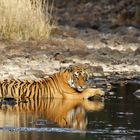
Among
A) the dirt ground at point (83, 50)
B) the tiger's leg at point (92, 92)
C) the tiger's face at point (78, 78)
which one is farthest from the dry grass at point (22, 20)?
the tiger's leg at point (92, 92)

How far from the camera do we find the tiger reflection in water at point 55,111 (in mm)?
10672

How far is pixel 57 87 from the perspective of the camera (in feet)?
42.4

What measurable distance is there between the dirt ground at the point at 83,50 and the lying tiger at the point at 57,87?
1.82 metres

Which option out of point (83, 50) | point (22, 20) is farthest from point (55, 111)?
point (22, 20)

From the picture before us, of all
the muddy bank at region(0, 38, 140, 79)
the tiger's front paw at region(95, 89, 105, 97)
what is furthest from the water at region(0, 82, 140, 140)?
the muddy bank at region(0, 38, 140, 79)

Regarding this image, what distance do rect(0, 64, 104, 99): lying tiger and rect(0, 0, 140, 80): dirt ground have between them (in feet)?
5.97

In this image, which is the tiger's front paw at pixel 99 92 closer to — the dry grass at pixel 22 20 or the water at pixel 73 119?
the water at pixel 73 119

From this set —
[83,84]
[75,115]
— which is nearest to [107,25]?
[83,84]

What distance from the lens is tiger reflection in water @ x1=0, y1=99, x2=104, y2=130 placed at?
420 inches

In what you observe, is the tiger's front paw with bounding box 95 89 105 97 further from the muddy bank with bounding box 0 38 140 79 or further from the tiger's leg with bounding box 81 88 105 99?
the muddy bank with bounding box 0 38 140 79

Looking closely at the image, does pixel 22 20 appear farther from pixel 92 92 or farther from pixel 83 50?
pixel 92 92

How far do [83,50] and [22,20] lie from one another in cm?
174

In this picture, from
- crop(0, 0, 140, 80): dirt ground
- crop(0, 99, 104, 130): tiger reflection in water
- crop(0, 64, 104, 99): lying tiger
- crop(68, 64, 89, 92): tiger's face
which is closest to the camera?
crop(0, 99, 104, 130): tiger reflection in water

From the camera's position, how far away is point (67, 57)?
62.0 ft
